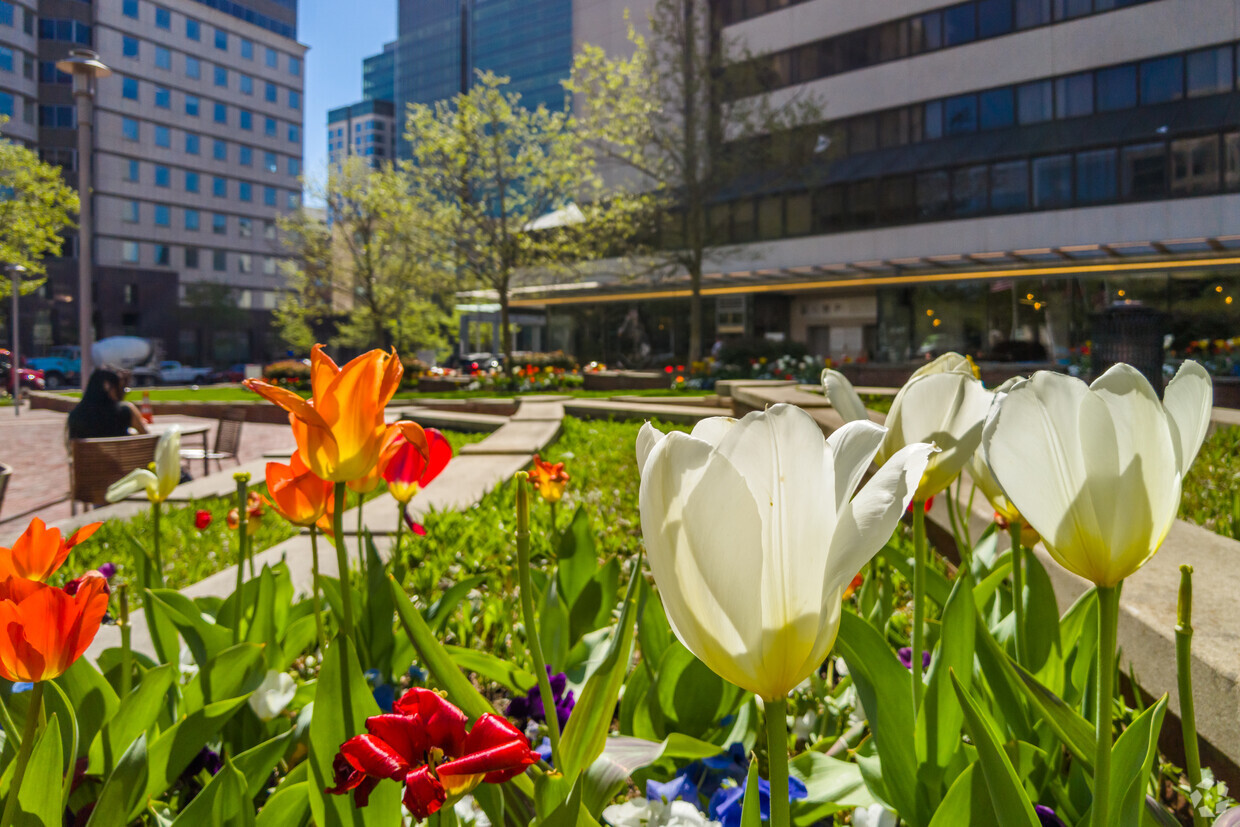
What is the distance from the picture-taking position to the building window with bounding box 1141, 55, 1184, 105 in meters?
23.6

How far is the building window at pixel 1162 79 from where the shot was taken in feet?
77.5

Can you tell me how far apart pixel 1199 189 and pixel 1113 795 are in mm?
28096

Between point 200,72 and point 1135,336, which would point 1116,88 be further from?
point 200,72

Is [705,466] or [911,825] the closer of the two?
[705,466]

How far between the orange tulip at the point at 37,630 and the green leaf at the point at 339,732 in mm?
278

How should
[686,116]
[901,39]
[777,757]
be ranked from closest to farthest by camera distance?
[777,757]
[686,116]
[901,39]

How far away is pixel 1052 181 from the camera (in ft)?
Result: 82.2

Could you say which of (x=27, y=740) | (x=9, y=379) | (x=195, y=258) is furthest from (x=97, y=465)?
(x=195, y=258)

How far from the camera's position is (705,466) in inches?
24.4

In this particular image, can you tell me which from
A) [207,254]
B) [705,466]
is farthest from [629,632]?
[207,254]

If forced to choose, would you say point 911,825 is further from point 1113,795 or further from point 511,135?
point 511,135

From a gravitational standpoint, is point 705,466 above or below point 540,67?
below

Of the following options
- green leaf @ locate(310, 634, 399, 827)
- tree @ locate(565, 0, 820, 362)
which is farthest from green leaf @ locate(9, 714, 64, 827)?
tree @ locate(565, 0, 820, 362)

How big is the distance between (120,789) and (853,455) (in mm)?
985
